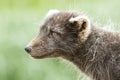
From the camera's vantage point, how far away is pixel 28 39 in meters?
17.8

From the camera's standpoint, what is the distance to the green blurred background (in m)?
17.1

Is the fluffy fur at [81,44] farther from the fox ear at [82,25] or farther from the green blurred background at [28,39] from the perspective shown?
the green blurred background at [28,39]

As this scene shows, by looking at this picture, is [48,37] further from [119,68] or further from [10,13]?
[10,13]

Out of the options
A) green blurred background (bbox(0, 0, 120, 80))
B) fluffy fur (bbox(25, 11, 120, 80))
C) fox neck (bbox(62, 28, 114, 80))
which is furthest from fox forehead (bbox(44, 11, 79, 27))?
green blurred background (bbox(0, 0, 120, 80))

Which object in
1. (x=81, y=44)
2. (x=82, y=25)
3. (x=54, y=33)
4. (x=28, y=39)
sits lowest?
(x=81, y=44)

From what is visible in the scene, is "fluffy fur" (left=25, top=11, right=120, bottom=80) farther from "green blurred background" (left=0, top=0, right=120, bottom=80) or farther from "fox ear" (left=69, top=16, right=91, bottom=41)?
"green blurred background" (left=0, top=0, right=120, bottom=80)

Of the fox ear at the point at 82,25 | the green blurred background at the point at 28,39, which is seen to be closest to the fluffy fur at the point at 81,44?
the fox ear at the point at 82,25

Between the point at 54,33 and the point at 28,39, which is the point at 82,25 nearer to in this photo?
the point at 54,33

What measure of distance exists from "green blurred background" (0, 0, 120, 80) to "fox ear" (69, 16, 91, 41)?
65.5 inches

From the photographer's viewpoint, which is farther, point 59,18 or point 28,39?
point 28,39

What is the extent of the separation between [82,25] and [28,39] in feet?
12.7

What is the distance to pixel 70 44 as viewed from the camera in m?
14.0

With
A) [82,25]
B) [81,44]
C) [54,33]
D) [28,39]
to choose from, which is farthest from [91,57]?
[28,39]

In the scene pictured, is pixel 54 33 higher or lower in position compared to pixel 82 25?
higher
